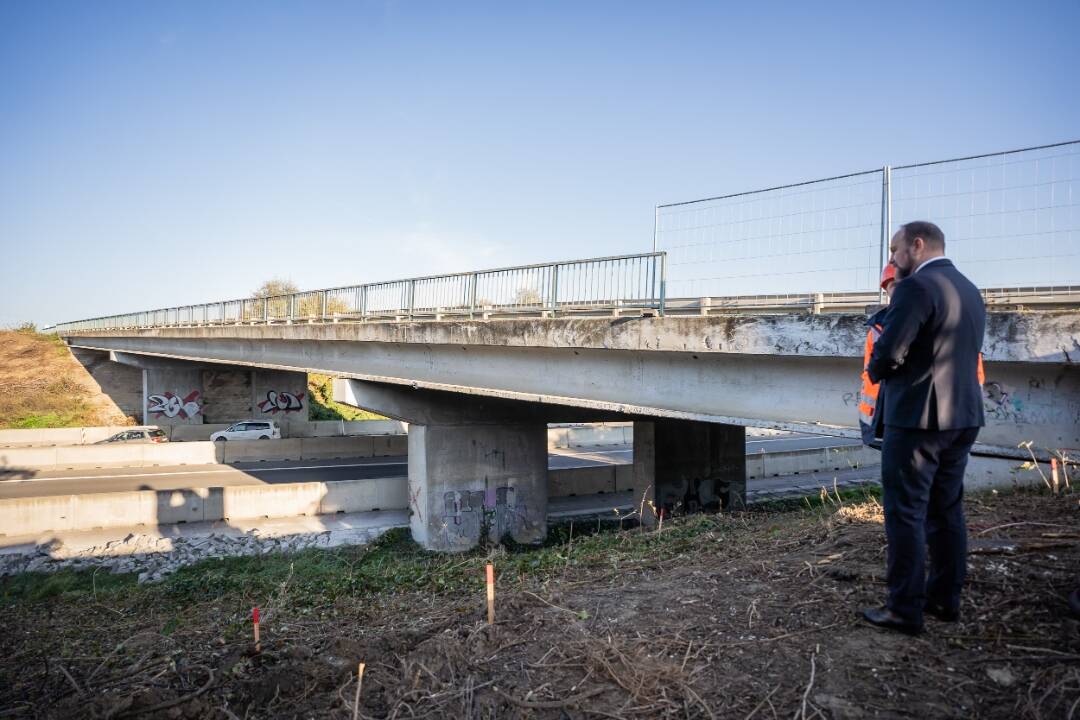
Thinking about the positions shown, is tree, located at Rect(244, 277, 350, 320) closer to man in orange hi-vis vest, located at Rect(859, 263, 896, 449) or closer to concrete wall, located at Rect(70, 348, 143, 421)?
man in orange hi-vis vest, located at Rect(859, 263, 896, 449)

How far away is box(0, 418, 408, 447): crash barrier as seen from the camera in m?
35.3

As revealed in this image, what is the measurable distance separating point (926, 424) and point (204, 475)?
27.4m

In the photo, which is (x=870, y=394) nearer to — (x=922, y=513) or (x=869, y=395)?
(x=869, y=395)

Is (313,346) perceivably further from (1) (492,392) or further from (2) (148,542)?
(1) (492,392)

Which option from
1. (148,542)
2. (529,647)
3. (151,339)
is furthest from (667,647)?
(151,339)

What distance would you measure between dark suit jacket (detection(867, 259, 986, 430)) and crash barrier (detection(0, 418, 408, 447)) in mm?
33607

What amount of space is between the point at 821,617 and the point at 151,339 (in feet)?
133

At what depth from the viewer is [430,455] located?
16375mm

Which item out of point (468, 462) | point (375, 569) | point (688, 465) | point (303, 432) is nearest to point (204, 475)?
point (303, 432)

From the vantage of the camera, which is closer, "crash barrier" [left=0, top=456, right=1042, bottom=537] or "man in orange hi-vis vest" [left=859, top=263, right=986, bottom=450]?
"man in orange hi-vis vest" [left=859, top=263, right=986, bottom=450]

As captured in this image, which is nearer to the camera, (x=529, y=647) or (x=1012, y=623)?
(x=1012, y=623)

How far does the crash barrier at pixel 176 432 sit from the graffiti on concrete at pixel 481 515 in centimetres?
1933

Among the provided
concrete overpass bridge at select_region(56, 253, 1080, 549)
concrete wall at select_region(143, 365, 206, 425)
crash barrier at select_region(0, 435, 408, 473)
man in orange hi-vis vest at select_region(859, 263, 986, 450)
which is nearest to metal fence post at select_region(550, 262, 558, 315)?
concrete overpass bridge at select_region(56, 253, 1080, 549)

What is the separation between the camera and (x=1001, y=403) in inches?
249
